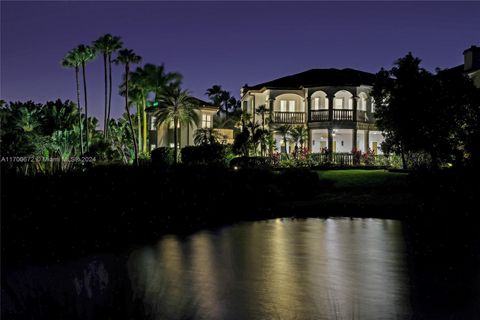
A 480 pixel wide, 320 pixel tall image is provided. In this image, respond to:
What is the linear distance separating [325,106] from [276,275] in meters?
38.8

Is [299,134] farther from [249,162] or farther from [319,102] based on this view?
[249,162]

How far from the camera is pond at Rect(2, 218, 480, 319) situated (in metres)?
7.25

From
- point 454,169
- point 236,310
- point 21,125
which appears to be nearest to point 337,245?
point 236,310

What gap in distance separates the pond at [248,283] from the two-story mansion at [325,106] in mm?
29793

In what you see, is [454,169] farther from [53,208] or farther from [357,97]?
[357,97]

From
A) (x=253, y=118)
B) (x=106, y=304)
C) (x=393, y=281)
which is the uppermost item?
(x=253, y=118)

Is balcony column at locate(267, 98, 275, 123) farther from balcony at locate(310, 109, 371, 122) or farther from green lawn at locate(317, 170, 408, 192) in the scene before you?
green lawn at locate(317, 170, 408, 192)

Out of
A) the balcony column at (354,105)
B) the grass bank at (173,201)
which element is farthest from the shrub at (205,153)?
the grass bank at (173,201)

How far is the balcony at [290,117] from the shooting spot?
1874 inches

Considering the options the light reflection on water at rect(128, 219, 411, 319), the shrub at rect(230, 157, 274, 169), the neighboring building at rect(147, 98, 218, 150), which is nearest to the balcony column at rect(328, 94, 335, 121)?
the shrub at rect(230, 157, 274, 169)

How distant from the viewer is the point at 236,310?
8.38 m

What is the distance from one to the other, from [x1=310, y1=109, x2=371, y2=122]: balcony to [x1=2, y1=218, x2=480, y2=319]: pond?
99.7 feet

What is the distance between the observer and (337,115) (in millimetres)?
45812

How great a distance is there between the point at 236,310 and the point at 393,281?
3520 millimetres
